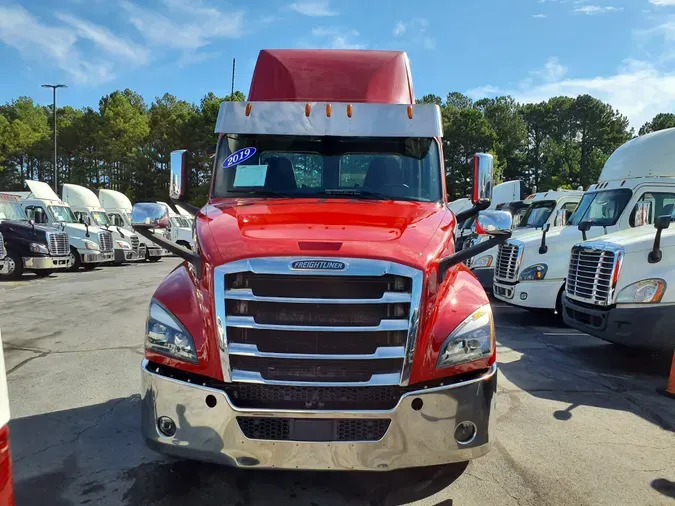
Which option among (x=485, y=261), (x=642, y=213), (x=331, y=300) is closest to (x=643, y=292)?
(x=642, y=213)

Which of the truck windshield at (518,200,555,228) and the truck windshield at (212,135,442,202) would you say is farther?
the truck windshield at (518,200,555,228)

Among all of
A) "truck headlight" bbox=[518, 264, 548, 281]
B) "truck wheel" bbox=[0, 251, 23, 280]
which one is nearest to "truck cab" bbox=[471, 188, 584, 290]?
"truck headlight" bbox=[518, 264, 548, 281]

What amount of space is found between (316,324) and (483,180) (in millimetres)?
2225

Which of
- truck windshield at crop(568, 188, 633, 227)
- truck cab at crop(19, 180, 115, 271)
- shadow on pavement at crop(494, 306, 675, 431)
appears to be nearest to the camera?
shadow on pavement at crop(494, 306, 675, 431)

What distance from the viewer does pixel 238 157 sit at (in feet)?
13.9

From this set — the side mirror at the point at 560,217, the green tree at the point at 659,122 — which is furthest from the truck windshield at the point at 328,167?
the green tree at the point at 659,122

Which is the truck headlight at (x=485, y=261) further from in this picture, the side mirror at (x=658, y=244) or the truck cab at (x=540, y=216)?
the side mirror at (x=658, y=244)

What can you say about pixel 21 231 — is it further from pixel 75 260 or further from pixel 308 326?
pixel 308 326

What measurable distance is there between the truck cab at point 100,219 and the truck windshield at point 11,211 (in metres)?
2.75

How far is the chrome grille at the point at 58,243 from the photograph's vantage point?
15898 mm

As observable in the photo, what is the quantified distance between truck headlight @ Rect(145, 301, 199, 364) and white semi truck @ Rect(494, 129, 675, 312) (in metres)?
7.13

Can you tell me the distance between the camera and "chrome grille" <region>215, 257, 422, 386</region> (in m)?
2.81

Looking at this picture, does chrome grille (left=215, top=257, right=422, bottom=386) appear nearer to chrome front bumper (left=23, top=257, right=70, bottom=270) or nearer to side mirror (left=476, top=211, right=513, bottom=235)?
side mirror (left=476, top=211, right=513, bottom=235)

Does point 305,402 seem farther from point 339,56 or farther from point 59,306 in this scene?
point 59,306
